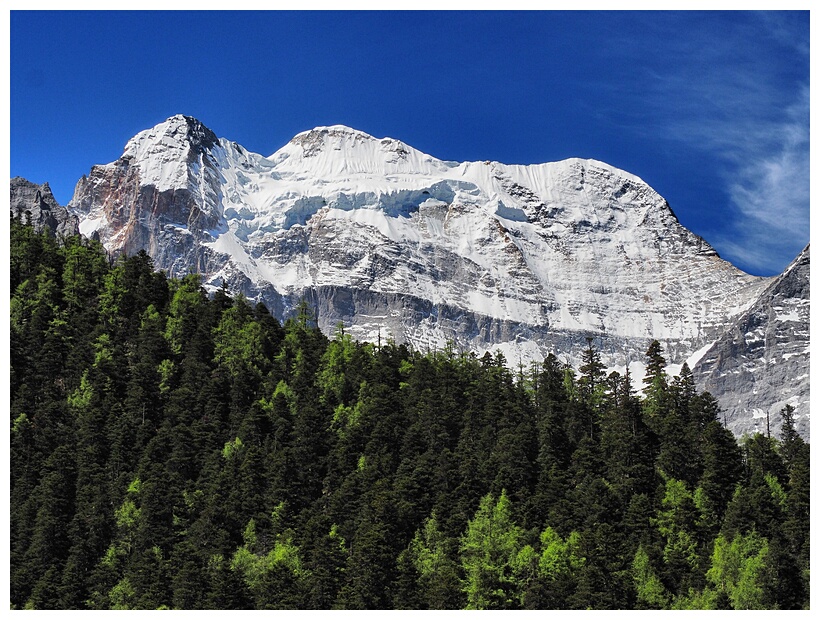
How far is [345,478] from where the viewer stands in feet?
397

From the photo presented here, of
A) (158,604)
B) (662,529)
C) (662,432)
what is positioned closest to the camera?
(158,604)

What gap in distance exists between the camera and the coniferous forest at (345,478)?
10238cm

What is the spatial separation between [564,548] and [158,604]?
120 feet

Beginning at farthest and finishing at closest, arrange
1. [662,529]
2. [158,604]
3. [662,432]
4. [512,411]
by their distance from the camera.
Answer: [512,411], [662,432], [662,529], [158,604]

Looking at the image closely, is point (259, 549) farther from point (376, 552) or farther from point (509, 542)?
point (509, 542)

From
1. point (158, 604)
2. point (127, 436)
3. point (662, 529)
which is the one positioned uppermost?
point (127, 436)

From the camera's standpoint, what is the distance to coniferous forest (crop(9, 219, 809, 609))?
336 feet

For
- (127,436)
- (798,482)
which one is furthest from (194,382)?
(798,482)

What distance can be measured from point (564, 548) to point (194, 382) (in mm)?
53086

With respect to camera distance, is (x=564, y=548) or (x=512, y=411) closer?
(x=564, y=548)

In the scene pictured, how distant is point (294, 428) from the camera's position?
130 metres

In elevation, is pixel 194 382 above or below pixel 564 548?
above

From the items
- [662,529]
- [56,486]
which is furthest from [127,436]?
[662,529]

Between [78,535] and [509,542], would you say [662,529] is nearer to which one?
[509,542]
